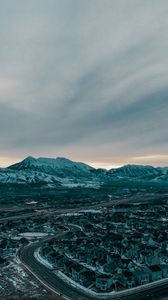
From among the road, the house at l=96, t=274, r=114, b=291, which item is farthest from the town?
the road

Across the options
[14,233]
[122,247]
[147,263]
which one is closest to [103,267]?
[147,263]

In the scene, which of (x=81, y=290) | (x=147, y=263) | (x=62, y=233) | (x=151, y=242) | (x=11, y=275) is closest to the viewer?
(x=81, y=290)

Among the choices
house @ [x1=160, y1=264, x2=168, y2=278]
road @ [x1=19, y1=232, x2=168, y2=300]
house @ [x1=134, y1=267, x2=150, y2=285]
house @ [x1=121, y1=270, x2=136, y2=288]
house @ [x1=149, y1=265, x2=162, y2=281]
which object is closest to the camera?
road @ [x1=19, y1=232, x2=168, y2=300]

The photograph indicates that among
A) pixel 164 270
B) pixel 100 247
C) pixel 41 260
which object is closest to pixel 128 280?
pixel 164 270

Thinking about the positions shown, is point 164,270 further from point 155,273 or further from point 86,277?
point 86,277

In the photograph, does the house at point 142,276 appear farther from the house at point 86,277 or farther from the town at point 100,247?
the house at point 86,277

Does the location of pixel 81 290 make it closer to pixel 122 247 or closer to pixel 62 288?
pixel 62 288

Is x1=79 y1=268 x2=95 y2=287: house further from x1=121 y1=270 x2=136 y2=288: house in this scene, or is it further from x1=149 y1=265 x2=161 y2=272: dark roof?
x1=149 y1=265 x2=161 y2=272: dark roof

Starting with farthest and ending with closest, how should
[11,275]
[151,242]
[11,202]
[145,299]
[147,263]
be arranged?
[11,202] → [151,242] → [147,263] → [11,275] → [145,299]
